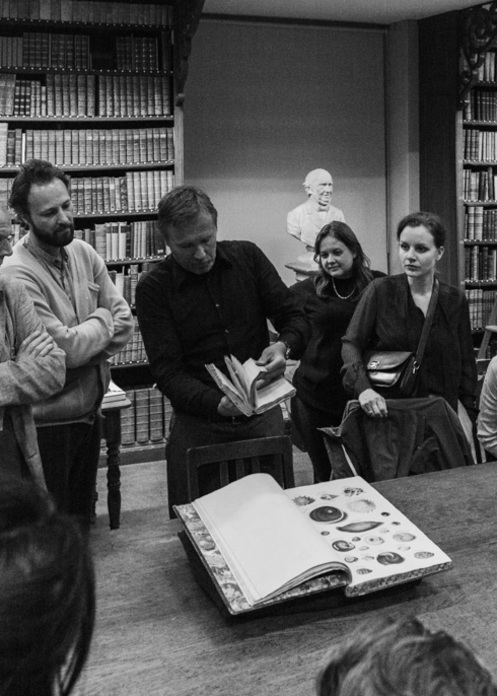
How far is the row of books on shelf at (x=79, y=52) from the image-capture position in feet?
14.4

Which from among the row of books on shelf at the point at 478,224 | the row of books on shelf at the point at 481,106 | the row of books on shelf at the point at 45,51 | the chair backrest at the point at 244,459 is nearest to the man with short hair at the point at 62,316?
the chair backrest at the point at 244,459

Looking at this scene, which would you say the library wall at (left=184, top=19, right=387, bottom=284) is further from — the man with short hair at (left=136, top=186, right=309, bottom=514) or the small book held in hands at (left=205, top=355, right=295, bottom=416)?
the small book held in hands at (left=205, top=355, right=295, bottom=416)

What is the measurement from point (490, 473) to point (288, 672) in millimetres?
1055

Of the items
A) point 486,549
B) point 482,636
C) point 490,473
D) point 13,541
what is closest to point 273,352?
point 490,473

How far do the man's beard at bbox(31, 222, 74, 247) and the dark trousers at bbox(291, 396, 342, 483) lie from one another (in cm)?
122

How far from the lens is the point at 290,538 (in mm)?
1361

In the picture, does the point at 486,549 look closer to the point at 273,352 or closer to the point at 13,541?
the point at 273,352

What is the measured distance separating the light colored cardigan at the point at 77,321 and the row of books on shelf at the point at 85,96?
83.9 inches

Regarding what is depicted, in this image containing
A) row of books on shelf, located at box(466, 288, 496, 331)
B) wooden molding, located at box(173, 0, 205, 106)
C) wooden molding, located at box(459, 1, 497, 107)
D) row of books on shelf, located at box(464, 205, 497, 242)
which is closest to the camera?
wooden molding, located at box(173, 0, 205, 106)

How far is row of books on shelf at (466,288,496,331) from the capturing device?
5656 millimetres

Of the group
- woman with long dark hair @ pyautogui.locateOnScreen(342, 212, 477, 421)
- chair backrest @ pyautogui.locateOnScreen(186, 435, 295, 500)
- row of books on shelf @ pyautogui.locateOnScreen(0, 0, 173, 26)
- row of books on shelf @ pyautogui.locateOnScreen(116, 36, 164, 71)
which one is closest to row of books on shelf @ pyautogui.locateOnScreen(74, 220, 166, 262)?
row of books on shelf @ pyautogui.locateOnScreen(116, 36, 164, 71)

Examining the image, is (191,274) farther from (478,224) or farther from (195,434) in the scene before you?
(478,224)

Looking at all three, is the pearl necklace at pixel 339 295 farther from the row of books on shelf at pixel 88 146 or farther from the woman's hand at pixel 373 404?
the row of books on shelf at pixel 88 146

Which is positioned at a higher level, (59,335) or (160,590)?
(59,335)
